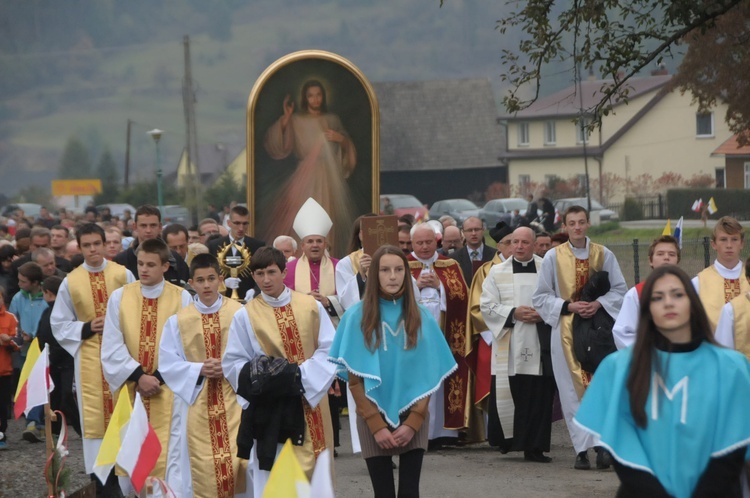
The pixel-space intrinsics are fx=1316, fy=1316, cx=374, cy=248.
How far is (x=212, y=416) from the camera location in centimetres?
827

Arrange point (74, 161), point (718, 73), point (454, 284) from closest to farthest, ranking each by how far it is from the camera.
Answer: point (454, 284)
point (718, 73)
point (74, 161)

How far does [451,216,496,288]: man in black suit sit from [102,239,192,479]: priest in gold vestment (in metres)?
4.55

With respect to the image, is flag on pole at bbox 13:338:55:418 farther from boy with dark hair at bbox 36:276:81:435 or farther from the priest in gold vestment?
boy with dark hair at bbox 36:276:81:435

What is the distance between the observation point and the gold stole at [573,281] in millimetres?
10664

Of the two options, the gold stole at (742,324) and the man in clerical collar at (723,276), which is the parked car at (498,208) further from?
the gold stole at (742,324)

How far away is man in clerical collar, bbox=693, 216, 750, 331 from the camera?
8.74m

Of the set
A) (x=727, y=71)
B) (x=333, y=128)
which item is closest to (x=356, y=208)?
(x=333, y=128)

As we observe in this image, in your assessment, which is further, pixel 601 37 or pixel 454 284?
pixel 601 37

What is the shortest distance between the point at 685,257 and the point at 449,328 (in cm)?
721

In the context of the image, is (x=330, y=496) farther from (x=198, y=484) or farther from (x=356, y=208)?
(x=356, y=208)

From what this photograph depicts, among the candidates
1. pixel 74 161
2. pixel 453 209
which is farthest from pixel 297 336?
pixel 74 161

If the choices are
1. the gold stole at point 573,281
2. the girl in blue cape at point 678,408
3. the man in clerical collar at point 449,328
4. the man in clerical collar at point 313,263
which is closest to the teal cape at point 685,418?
the girl in blue cape at point 678,408

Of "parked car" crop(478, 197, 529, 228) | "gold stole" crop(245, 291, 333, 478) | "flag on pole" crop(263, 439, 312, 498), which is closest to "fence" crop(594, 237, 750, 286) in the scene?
"gold stole" crop(245, 291, 333, 478)

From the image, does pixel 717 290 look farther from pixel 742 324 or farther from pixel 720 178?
pixel 720 178
